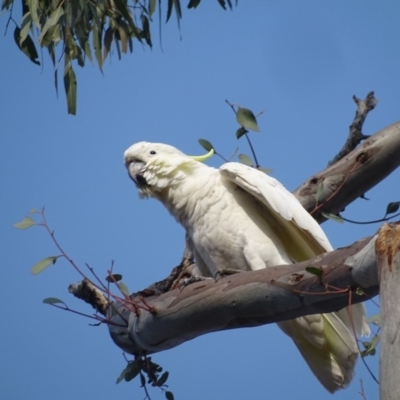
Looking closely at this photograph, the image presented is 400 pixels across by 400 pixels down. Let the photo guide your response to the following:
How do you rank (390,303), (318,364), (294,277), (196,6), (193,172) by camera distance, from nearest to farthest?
(390,303) < (294,277) < (318,364) < (193,172) < (196,6)

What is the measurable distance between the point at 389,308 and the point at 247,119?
107cm

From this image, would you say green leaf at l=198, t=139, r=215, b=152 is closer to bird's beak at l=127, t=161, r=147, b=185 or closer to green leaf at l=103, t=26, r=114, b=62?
bird's beak at l=127, t=161, r=147, b=185

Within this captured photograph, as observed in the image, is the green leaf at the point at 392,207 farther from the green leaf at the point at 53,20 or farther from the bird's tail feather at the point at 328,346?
the green leaf at the point at 53,20

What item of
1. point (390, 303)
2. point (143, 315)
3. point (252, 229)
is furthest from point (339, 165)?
point (390, 303)

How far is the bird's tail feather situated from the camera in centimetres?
259

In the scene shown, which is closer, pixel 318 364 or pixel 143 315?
pixel 143 315

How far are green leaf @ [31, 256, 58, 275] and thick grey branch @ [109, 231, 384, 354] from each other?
26cm

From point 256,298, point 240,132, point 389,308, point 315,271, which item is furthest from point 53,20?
point 389,308

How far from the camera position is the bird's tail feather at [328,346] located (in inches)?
102

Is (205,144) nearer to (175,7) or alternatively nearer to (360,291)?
(175,7)

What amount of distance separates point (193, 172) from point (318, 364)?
737mm

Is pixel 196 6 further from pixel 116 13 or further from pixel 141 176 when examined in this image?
pixel 141 176

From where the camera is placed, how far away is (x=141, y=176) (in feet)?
9.59

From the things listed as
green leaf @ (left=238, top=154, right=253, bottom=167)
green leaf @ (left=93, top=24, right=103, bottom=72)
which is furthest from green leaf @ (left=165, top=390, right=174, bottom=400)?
green leaf @ (left=93, top=24, right=103, bottom=72)
